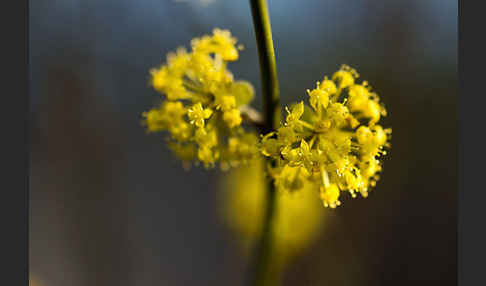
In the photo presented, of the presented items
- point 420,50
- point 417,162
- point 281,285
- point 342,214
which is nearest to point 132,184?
point 281,285

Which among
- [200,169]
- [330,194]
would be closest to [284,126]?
[330,194]

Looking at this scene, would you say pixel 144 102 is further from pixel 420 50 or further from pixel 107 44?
pixel 420 50

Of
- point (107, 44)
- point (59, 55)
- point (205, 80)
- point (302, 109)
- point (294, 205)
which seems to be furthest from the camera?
point (107, 44)

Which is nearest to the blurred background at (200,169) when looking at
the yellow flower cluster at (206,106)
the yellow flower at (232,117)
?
the yellow flower cluster at (206,106)

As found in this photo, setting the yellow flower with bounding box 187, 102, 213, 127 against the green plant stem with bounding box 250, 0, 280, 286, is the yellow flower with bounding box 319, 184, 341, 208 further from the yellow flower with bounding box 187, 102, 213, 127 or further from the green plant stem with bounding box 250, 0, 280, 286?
the yellow flower with bounding box 187, 102, 213, 127

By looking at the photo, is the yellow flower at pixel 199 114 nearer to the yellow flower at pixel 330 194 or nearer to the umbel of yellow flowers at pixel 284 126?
the umbel of yellow flowers at pixel 284 126

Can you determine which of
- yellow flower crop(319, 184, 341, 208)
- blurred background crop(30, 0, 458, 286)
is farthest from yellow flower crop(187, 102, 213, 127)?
blurred background crop(30, 0, 458, 286)
